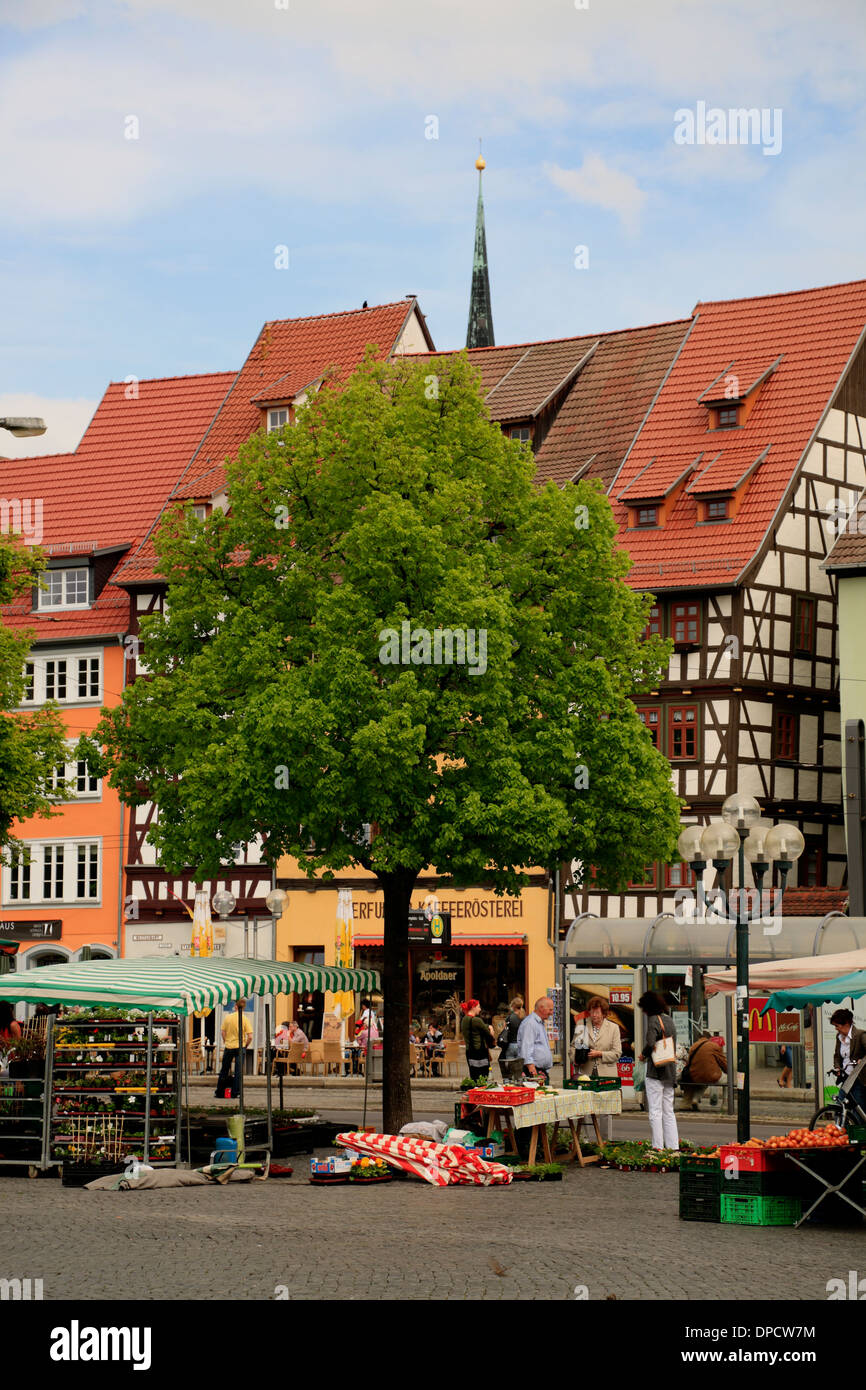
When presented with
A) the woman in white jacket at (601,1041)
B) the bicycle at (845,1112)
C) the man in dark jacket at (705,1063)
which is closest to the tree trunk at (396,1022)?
the woman in white jacket at (601,1041)

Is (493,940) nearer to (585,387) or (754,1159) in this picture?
(585,387)

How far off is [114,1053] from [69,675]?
1182 inches

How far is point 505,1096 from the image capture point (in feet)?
68.6

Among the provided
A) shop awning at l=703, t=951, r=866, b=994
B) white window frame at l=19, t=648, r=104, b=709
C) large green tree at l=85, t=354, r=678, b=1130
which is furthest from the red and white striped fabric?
white window frame at l=19, t=648, r=104, b=709

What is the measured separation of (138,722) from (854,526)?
21.4 m

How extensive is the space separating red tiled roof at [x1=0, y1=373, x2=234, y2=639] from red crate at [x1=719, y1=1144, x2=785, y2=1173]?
35.3 m

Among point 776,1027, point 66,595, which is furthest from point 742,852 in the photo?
point 66,595

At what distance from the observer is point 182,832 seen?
997 inches

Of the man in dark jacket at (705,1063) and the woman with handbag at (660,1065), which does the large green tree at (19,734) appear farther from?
the woman with handbag at (660,1065)

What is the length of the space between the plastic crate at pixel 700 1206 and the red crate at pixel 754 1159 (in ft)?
1.02

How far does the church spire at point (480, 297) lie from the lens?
71.1m

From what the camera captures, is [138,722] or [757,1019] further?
[757,1019]
